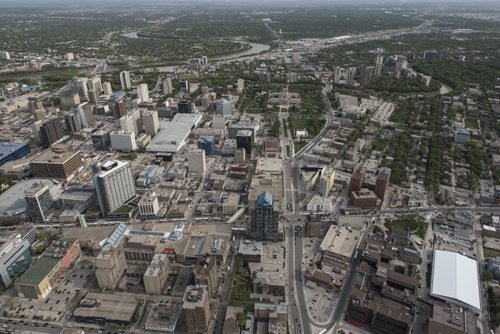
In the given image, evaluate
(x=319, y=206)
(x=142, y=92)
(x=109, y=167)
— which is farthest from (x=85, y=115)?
(x=319, y=206)

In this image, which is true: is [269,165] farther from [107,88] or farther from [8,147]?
[107,88]

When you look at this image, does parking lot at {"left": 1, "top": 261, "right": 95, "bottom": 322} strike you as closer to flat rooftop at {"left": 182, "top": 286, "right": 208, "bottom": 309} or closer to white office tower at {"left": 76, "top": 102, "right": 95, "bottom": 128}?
flat rooftop at {"left": 182, "top": 286, "right": 208, "bottom": 309}

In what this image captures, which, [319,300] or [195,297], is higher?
[195,297]

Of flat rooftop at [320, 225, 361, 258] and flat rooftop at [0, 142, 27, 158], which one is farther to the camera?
flat rooftop at [0, 142, 27, 158]

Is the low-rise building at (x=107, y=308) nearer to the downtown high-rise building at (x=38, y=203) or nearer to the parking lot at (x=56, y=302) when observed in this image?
the parking lot at (x=56, y=302)

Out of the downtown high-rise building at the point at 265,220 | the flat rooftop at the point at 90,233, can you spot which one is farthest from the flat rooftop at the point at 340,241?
the flat rooftop at the point at 90,233

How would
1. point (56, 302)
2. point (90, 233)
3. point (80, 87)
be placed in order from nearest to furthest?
point (56, 302)
point (90, 233)
point (80, 87)

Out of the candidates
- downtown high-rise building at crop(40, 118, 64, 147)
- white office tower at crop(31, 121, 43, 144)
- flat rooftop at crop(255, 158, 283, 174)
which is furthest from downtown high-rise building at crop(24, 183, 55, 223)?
flat rooftop at crop(255, 158, 283, 174)
